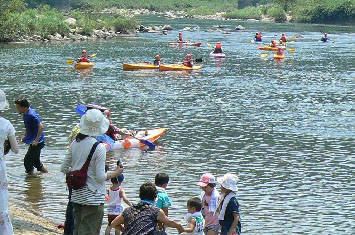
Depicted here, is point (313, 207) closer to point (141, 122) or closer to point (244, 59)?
point (141, 122)

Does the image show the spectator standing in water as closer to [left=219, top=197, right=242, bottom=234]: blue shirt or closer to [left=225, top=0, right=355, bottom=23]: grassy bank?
[left=219, top=197, right=242, bottom=234]: blue shirt

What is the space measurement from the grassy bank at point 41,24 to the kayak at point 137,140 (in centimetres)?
3969

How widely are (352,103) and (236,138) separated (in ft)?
31.2

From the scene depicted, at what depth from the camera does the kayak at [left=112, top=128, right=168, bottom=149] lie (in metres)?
20.4

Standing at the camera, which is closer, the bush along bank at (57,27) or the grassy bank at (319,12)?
the bush along bank at (57,27)

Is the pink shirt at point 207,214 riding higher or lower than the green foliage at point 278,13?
higher

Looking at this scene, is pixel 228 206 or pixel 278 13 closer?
pixel 228 206

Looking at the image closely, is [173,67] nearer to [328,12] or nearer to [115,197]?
[115,197]

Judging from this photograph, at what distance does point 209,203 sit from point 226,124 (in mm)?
15127

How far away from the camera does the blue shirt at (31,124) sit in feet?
48.0

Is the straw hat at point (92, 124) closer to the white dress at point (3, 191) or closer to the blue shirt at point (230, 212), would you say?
the white dress at point (3, 191)

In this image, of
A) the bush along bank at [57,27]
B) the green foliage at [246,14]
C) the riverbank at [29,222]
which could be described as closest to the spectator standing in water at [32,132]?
the riverbank at [29,222]

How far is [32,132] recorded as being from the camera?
15.0m

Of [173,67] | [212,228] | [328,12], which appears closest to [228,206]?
[212,228]
